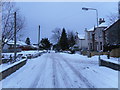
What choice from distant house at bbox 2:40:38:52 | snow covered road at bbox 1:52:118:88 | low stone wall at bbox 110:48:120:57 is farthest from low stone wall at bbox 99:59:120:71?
distant house at bbox 2:40:38:52

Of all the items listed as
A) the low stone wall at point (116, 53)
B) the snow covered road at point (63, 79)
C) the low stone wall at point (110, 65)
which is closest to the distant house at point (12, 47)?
the low stone wall at point (116, 53)

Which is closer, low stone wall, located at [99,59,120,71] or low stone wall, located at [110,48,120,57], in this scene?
low stone wall, located at [99,59,120,71]

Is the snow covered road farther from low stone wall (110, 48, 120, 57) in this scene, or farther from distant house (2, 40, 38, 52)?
distant house (2, 40, 38, 52)

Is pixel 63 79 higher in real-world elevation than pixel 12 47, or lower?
lower

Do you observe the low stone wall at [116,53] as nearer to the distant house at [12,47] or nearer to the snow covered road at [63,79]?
the snow covered road at [63,79]

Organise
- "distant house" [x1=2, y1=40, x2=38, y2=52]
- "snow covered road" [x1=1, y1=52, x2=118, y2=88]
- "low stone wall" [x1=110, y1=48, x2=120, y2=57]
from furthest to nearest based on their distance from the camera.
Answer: "distant house" [x1=2, y1=40, x2=38, y2=52], "low stone wall" [x1=110, y1=48, x2=120, y2=57], "snow covered road" [x1=1, y1=52, x2=118, y2=88]

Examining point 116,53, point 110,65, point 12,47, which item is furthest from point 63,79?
point 12,47

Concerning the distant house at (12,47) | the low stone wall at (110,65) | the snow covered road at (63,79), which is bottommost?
the snow covered road at (63,79)

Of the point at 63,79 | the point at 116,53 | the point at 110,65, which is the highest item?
the point at 116,53

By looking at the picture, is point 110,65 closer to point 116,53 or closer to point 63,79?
point 63,79

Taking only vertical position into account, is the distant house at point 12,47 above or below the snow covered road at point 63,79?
above

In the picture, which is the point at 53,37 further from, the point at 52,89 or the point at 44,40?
the point at 52,89

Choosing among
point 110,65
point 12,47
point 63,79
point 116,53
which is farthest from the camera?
point 12,47

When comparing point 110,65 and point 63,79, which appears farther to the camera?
point 110,65
